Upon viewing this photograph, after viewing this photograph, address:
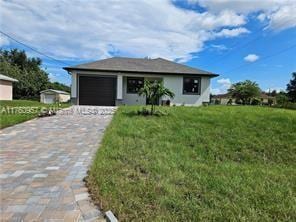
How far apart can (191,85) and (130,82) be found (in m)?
5.09

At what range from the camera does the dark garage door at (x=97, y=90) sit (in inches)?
745

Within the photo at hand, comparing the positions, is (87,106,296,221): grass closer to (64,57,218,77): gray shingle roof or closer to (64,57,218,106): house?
(64,57,218,106): house

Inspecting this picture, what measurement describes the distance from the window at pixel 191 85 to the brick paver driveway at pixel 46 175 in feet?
43.4

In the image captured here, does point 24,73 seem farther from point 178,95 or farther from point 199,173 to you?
point 199,173

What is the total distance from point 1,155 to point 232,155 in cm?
489

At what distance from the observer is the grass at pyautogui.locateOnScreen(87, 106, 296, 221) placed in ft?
8.96

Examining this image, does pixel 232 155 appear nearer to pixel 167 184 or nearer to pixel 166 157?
pixel 166 157

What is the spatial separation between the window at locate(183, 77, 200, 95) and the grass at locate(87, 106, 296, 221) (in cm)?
1225

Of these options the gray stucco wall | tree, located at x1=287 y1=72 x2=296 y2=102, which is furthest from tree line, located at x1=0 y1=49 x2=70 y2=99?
tree, located at x1=287 y1=72 x2=296 y2=102

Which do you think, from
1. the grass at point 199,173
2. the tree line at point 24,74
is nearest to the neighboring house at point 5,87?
the tree line at point 24,74

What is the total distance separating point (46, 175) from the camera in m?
3.72

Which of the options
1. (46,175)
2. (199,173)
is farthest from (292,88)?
(46,175)

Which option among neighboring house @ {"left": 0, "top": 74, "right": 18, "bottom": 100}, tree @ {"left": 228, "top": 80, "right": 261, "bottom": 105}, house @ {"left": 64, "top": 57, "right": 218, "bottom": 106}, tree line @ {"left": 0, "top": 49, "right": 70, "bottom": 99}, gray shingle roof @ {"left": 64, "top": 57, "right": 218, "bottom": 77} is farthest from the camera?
tree @ {"left": 228, "top": 80, "right": 261, "bottom": 105}

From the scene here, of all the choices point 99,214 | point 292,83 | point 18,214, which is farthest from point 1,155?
point 292,83
